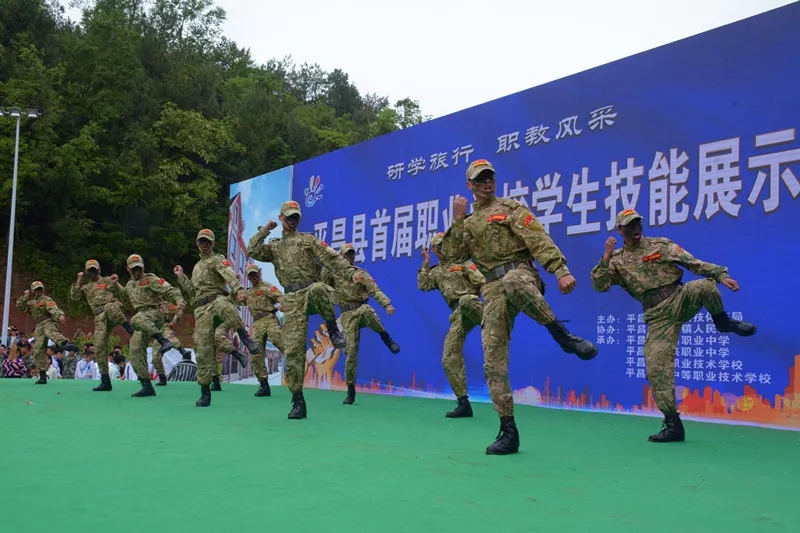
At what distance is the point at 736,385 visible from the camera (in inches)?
292

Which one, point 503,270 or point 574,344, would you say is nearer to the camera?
point 574,344

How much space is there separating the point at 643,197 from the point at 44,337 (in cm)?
888

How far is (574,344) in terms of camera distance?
429 centimetres

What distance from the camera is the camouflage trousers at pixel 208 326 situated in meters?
8.21

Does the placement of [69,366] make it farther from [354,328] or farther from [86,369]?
[354,328]

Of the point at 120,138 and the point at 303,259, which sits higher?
the point at 120,138

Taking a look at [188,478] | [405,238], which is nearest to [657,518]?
[188,478]

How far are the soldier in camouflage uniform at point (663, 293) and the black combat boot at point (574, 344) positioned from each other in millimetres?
1407

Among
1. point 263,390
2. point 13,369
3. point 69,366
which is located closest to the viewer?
point 263,390

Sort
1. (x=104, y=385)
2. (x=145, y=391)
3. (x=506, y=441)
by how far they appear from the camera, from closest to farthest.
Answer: (x=506, y=441) < (x=145, y=391) < (x=104, y=385)

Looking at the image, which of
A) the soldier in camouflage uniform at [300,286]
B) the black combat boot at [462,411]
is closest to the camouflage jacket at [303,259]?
the soldier in camouflage uniform at [300,286]

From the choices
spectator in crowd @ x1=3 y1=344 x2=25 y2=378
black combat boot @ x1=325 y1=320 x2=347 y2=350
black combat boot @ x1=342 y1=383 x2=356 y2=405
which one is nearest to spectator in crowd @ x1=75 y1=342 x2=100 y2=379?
spectator in crowd @ x1=3 y1=344 x2=25 y2=378

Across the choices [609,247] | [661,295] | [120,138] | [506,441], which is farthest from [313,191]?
[120,138]

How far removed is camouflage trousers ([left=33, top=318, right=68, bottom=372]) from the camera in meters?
11.4
